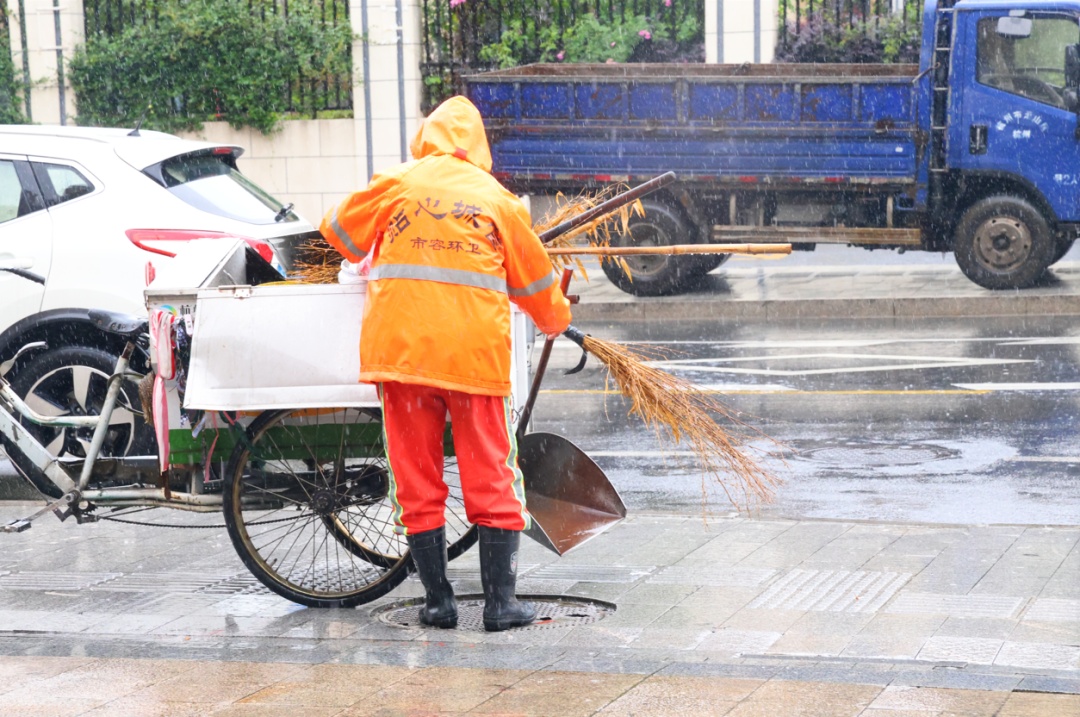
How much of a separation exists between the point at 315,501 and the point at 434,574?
0.65 meters

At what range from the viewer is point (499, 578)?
207 inches

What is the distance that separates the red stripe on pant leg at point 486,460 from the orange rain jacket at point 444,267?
0.11 metres

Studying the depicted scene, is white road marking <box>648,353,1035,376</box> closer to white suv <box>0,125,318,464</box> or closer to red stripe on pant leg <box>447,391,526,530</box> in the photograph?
white suv <box>0,125,318,464</box>

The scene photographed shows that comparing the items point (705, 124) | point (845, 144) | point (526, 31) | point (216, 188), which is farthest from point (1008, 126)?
point (216, 188)

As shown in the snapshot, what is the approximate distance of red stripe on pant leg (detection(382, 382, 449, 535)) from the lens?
16.9ft

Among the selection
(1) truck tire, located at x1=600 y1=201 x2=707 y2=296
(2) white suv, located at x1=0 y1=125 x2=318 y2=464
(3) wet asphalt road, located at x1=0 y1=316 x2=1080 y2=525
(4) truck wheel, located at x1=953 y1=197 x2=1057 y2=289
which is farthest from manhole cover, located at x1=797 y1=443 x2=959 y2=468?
(1) truck tire, located at x1=600 y1=201 x2=707 y2=296

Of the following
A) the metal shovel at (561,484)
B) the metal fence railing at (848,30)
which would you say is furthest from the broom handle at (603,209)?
the metal fence railing at (848,30)

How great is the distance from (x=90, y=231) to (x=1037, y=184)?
1017cm

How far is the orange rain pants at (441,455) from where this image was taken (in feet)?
16.9

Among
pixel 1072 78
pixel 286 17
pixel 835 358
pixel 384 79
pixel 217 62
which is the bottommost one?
pixel 835 358

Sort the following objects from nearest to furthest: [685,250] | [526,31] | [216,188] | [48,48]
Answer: [685,250] → [216,188] → [526,31] → [48,48]

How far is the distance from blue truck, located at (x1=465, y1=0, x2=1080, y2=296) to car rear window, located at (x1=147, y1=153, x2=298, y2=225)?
6.87 meters

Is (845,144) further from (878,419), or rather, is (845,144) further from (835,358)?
(878,419)

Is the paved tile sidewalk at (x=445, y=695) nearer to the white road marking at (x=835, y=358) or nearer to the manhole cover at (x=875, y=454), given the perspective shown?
the manhole cover at (x=875, y=454)
